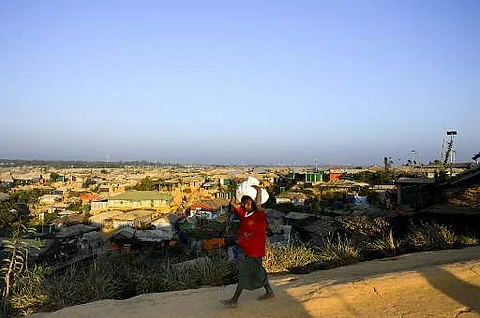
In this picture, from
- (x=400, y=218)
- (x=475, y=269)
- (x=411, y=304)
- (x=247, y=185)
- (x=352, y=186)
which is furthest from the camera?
(x=352, y=186)

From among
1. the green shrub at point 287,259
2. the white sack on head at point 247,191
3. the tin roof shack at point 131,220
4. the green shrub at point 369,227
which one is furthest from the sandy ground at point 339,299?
the tin roof shack at point 131,220

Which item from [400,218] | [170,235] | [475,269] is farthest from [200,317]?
[170,235]

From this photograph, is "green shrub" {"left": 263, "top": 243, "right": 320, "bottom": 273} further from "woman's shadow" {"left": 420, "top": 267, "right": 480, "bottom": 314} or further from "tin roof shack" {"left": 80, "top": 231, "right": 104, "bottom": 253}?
"tin roof shack" {"left": 80, "top": 231, "right": 104, "bottom": 253}

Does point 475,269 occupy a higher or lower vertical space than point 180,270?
higher

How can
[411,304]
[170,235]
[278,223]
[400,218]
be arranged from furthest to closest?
1. [278,223]
2. [170,235]
3. [400,218]
4. [411,304]

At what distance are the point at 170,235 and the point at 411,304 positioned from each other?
2344cm

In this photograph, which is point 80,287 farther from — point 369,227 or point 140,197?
point 140,197

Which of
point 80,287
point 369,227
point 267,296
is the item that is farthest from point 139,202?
point 267,296

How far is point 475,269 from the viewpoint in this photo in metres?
5.64

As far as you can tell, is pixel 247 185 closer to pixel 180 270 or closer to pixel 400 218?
pixel 180 270

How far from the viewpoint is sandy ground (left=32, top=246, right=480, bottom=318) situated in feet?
15.4

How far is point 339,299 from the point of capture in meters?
5.03

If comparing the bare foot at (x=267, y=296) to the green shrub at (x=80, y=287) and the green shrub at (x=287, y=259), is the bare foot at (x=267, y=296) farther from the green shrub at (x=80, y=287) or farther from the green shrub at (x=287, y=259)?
the green shrub at (x=80, y=287)

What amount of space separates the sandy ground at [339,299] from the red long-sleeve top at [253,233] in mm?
631
